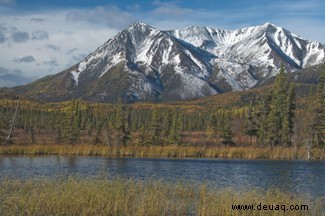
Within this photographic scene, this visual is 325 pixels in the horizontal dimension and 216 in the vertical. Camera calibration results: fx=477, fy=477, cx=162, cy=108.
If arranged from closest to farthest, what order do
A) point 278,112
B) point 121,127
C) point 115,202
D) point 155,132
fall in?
1. point 115,202
2. point 121,127
3. point 155,132
4. point 278,112

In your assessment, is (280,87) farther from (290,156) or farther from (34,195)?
(34,195)

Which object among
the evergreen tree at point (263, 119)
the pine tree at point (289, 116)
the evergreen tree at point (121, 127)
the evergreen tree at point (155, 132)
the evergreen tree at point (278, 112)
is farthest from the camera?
the evergreen tree at point (263, 119)

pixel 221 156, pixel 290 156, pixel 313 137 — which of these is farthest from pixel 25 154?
pixel 313 137

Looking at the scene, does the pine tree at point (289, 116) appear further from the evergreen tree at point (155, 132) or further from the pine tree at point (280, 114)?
the evergreen tree at point (155, 132)

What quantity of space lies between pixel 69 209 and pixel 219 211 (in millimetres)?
6679

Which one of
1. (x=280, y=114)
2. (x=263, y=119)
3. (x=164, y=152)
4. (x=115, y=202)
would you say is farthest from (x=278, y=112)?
(x=115, y=202)

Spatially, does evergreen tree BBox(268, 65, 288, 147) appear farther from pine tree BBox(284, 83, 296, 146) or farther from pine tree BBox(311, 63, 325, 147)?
pine tree BBox(311, 63, 325, 147)

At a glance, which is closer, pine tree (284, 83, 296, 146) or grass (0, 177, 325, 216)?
grass (0, 177, 325, 216)

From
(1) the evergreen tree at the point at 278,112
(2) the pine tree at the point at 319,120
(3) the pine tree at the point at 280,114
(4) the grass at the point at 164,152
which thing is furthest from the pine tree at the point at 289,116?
(4) the grass at the point at 164,152

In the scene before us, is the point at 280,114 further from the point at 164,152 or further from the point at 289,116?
the point at 164,152

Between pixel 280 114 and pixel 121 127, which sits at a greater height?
pixel 280 114

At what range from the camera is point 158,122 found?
94562mm

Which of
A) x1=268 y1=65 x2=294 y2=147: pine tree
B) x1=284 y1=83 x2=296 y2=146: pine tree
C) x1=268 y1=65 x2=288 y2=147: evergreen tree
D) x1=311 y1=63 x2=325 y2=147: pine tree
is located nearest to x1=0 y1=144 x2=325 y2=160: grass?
x1=311 y1=63 x2=325 y2=147: pine tree

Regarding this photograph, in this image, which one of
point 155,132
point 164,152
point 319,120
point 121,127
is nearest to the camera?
point 164,152
